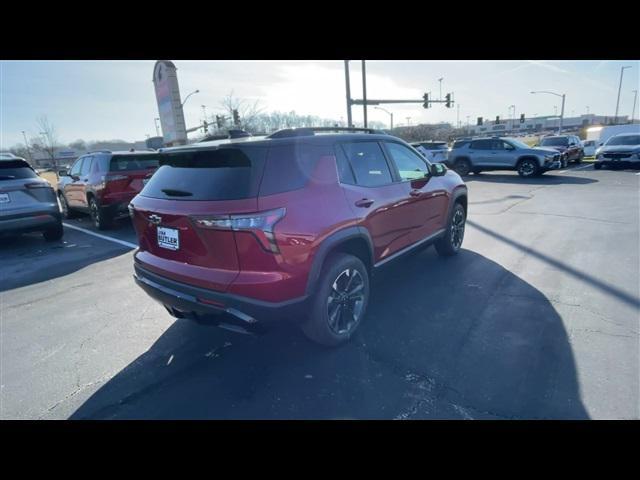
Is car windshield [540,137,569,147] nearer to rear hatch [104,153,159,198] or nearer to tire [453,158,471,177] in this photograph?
tire [453,158,471,177]

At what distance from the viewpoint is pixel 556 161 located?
1526 cm

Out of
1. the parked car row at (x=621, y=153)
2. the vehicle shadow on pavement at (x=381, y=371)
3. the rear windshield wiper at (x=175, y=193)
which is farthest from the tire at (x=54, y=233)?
the parked car row at (x=621, y=153)

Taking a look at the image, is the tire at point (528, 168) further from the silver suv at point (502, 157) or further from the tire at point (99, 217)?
the tire at point (99, 217)

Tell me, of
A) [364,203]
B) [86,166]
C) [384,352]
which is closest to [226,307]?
[384,352]

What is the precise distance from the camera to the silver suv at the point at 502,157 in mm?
14617

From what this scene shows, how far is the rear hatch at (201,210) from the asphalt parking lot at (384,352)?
0.86 meters

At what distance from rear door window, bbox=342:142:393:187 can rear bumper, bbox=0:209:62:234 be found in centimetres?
660

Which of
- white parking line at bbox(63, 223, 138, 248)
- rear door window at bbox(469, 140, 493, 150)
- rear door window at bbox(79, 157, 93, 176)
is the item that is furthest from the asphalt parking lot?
rear door window at bbox(469, 140, 493, 150)

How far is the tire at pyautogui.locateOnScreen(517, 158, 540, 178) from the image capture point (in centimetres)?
1466

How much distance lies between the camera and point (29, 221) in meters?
6.49

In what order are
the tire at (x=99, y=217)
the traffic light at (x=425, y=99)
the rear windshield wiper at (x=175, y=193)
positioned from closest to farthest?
the rear windshield wiper at (x=175, y=193)
the tire at (x=99, y=217)
the traffic light at (x=425, y=99)
